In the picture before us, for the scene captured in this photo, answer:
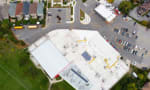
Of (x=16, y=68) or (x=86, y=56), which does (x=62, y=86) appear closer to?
(x=86, y=56)

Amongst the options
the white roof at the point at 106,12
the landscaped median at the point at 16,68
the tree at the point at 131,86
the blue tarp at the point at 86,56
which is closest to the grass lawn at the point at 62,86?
the landscaped median at the point at 16,68

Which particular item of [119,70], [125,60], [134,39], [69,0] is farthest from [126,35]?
[69,0]

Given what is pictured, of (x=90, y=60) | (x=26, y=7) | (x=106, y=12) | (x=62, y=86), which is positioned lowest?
Answer: (x=62, y=86)

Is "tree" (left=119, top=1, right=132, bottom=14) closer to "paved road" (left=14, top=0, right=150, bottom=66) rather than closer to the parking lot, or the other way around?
"paved road" (left=14, top=0, right=150, bottom=66)

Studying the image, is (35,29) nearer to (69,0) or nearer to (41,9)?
(41,9)

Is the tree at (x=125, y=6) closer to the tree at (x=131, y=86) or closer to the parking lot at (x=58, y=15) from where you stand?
the parking lot at (x=58, y=15)

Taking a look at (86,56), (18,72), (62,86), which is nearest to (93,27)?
(86,56)
